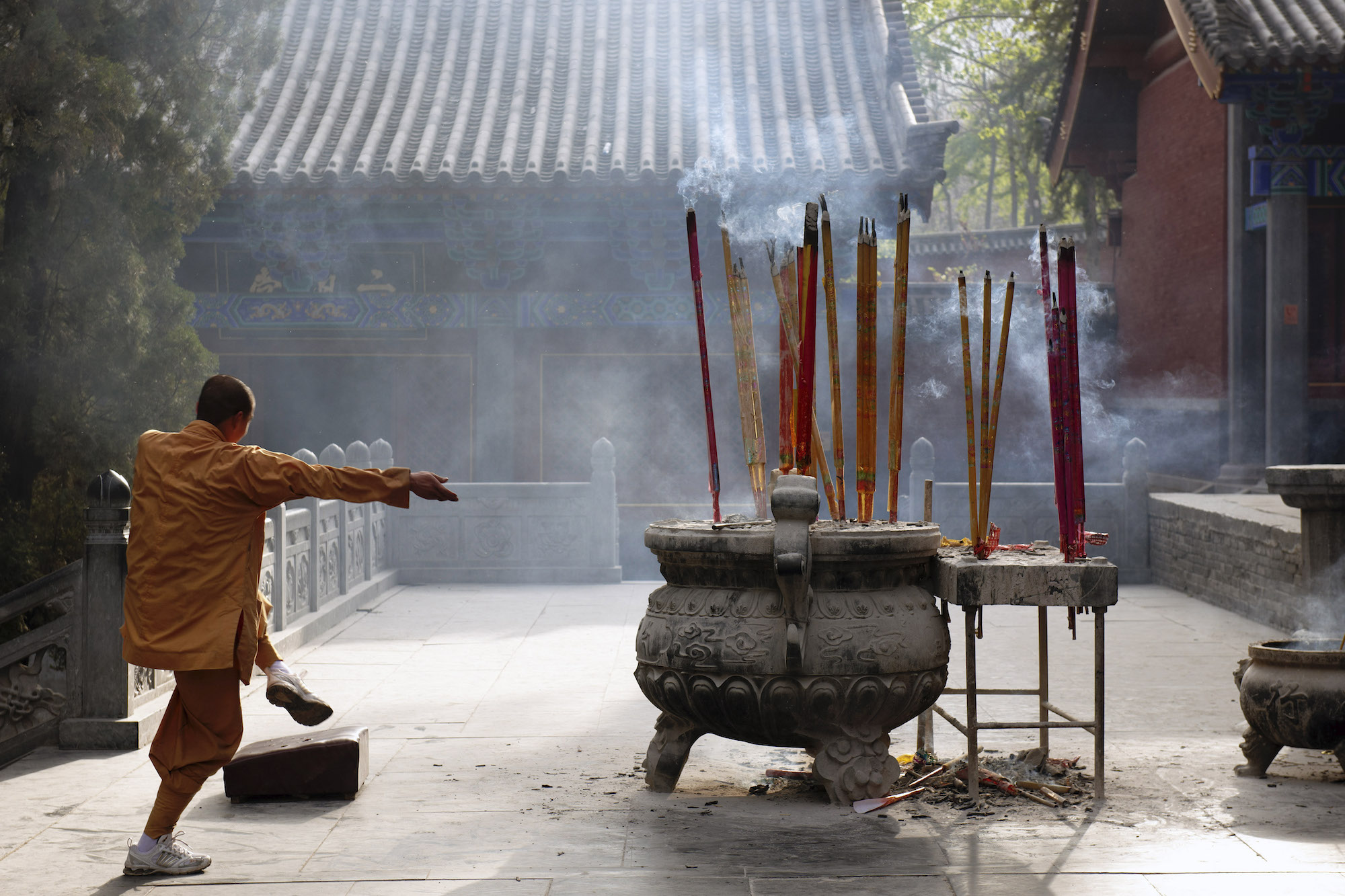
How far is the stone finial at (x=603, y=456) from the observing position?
1028cm

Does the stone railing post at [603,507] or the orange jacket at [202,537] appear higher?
the orange jacket at [202,537]

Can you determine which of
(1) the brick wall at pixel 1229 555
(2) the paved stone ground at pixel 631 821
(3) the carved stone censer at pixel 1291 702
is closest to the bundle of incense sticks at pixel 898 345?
(2) the paved stone ground at pixel 631 821

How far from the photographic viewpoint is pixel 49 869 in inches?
140

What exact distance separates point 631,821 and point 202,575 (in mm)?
1473

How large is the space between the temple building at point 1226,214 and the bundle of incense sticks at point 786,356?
5836mm

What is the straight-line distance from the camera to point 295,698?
3643mm

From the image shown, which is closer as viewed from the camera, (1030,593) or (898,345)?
(1030,593)

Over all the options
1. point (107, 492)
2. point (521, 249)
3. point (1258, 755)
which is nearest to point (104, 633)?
point (107, 492)

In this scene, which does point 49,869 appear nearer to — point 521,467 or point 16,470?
point 16,470

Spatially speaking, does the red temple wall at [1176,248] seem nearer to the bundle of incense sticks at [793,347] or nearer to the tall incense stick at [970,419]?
the tall incense stick at [970,419]

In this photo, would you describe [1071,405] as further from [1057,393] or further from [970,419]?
→ [970,419]

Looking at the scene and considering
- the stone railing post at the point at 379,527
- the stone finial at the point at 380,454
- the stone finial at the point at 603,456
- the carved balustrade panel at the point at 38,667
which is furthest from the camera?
the stone finial at the point at 380,454

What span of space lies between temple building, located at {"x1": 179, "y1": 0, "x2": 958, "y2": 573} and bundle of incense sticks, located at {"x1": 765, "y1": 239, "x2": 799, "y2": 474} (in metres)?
6.06

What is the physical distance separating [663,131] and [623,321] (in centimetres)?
173
